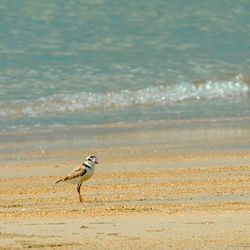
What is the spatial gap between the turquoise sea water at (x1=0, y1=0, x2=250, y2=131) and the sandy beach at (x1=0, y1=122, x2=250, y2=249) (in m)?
2.71

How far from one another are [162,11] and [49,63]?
712cm

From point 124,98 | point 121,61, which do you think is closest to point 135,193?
point 124,98

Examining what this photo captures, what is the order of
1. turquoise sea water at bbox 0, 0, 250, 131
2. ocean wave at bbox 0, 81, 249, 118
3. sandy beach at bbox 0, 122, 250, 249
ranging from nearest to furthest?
→ sandy beach at bbox 0, 122, 250, 249 < turquoise sea water at bbox 0, 0, 250, 131 < ocean wave at bbox 0, 81, 249, 118

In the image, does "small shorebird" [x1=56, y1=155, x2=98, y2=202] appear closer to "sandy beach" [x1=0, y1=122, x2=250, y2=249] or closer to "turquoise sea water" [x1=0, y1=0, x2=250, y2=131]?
"sandy beach" [x1=0, y1=122, x2=250, y2=249]

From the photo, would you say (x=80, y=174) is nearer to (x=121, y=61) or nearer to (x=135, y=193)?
(x=135, y=193)

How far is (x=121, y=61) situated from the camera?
1956cm

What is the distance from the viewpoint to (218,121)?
1177 cm

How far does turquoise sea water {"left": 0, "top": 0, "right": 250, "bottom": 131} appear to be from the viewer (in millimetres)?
14164

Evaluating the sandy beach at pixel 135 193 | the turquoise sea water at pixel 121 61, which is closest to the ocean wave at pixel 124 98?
the turquoise sea water at pixel 121 61

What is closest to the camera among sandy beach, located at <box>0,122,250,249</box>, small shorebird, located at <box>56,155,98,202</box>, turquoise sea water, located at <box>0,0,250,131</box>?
sandy beach, located at <box>0,122,250,249</box>

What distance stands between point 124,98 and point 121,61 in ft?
15.0

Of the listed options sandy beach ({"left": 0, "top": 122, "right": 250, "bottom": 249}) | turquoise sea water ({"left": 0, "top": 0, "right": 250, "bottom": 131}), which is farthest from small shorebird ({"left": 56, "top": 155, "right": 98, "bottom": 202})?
turquoise sea water ({"left": 0, "top": 0, "right": 250, "bottom": 131})

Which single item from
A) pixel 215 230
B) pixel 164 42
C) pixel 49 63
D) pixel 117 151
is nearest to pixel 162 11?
pixel 164 42

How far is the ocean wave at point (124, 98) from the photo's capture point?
14281 millimetres
